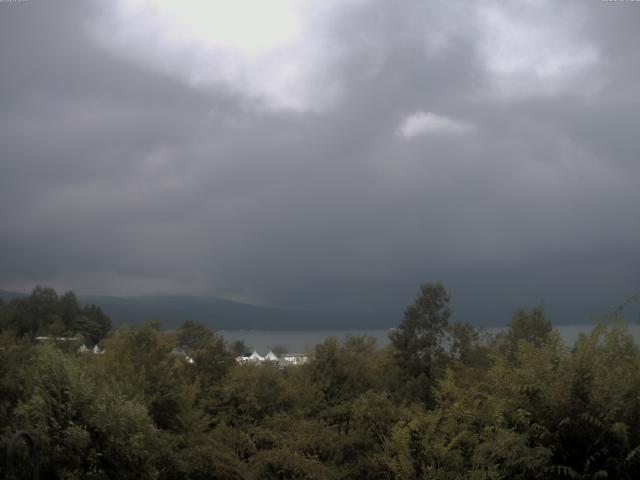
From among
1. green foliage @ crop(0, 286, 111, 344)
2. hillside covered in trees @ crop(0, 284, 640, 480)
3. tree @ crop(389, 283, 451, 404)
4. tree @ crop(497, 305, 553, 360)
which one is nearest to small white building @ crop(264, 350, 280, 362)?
hillside covered in trees @ crop(0, 284, 640, 480)

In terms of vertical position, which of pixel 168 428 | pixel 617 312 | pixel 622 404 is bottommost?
pixel 168 428

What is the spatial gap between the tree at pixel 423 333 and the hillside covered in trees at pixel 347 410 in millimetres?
112

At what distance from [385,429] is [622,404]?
1492 centimetres

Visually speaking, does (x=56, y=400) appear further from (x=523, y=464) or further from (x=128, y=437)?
(x=523, y=464)

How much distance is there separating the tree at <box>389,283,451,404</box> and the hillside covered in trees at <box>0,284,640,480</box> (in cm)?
11

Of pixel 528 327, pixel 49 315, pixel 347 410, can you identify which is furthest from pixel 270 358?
pixel 49 315

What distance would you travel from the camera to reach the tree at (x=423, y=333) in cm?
5003

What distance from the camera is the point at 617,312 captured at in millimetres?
13758

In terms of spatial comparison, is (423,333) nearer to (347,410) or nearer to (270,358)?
(347,410)

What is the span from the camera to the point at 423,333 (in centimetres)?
5141

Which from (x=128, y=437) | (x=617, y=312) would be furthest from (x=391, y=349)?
(x=617, y=312)

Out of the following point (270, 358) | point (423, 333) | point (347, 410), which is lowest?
point (270, 358)

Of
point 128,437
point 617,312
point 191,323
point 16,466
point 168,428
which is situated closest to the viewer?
point 617,312

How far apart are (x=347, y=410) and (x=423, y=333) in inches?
875
